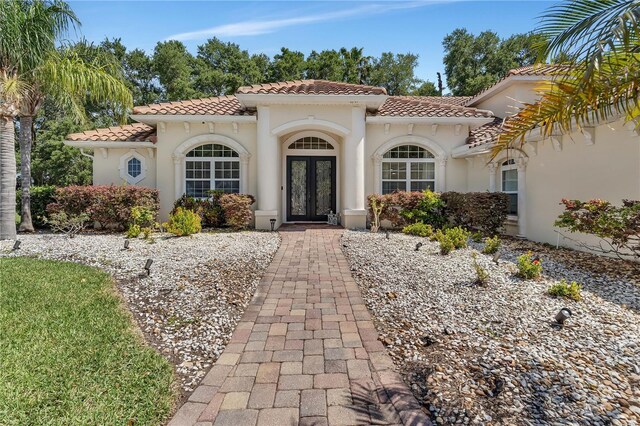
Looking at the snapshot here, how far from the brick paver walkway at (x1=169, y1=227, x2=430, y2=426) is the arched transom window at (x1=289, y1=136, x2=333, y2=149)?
394 inches

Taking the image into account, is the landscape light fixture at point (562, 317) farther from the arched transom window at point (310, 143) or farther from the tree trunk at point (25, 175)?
the tree trunk at point (25, 175)

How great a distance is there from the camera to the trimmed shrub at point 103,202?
11.2 meters

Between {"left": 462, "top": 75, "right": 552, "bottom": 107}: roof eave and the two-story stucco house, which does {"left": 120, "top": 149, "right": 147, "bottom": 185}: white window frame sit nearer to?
the two-story stucco house

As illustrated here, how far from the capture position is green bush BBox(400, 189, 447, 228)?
11.9 meters

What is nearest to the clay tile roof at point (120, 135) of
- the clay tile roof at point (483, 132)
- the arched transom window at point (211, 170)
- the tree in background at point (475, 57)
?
the arched transom window at point (211, 170)

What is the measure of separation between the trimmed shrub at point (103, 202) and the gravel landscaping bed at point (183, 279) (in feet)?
3.14

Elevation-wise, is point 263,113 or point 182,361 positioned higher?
point 263,113

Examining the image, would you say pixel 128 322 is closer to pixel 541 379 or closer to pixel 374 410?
pixel 374 410

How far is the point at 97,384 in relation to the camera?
296 centimetres

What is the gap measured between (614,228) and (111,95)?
1402 cm

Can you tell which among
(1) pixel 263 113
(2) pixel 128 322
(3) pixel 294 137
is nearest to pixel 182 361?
(2) pixel 128 322

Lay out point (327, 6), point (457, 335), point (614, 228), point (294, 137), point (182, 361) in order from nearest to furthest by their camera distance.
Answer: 1. point (182, 361)
2. point (457, 335)
3. point (614, 228)
4. point (327, 6)
5. point (294, 137)

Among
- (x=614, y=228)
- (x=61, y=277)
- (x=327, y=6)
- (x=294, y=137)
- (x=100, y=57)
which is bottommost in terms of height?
(x=61, y=277)

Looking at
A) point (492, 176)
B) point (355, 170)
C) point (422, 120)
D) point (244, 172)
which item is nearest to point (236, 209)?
point (244, 172)
